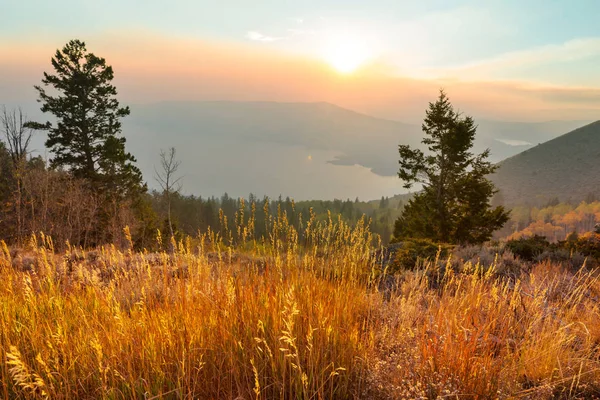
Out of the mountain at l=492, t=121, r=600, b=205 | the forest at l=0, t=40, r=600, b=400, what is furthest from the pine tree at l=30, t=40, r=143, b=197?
the mountain at l=492, t=121, r=600, b=205

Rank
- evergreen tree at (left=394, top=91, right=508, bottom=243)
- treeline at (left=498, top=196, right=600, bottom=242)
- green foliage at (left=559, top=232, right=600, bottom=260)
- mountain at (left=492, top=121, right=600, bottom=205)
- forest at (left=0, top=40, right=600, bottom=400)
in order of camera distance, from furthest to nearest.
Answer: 1. mountain at (left=492, top=121, right=600, bottom=205)
2. treeline at (left=498, top=196, right=600, bottom=242)
3. evergreen tree at (left=394, top=91, right=508, bottom=243)
4. green foliage at (left=559, top=232, right=600, bottom=260)
5. forest at (left=0, top=40, right=600, bottom=400)

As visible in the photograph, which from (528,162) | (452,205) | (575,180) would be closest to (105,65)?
(452,205)

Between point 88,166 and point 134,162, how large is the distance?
11.1ft

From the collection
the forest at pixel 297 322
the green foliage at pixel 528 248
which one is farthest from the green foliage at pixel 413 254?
the green foliage at pixel 528 248

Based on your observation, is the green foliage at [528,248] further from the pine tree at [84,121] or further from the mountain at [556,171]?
the mountain at [556,171]

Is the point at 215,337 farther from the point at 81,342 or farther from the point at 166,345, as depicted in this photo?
the point at 81,342

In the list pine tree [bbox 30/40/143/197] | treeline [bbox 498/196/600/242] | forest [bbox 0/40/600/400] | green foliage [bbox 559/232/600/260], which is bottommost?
treeline [bbox 498/196/600/242]

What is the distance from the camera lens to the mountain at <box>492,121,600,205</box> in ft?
461

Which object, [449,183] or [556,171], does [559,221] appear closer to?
[556,171]

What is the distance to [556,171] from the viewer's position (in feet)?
506

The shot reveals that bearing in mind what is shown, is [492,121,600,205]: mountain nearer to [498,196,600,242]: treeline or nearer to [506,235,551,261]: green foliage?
[498,196,600,242]: treeline

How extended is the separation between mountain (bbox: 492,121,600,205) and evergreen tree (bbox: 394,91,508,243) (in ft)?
449

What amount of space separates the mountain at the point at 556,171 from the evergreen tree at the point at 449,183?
449ft

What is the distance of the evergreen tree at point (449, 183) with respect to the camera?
2481cm
